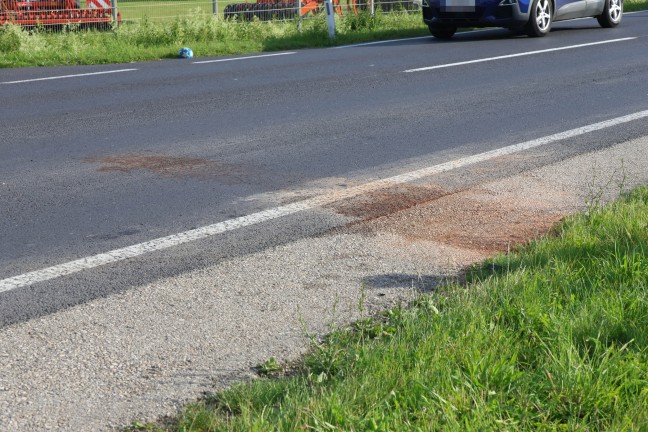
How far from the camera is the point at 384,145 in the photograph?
300 inches

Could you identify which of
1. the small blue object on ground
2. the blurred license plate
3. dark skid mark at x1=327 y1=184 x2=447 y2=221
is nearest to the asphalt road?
dark skid mark at x1=327 y1=184 x2=447 y2=221

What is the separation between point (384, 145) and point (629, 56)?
296 inches

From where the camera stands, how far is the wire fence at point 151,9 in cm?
1705

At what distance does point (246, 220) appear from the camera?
5.50m

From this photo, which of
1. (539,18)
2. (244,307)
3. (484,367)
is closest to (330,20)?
(539,18)

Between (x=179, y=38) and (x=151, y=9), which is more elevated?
(x=151, y=9)

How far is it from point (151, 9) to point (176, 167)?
12.9 metres

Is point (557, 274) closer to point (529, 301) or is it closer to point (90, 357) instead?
point (529, 301)

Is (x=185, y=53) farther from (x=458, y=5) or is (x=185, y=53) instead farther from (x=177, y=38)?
(x=458, y=5)

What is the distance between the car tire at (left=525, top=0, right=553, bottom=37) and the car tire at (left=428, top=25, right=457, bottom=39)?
1455 millimetres

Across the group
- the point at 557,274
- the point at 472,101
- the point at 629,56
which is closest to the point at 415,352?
the point at 557,274

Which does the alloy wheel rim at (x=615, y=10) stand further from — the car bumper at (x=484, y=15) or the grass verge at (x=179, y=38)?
the grass verge at (x=179, y=38)

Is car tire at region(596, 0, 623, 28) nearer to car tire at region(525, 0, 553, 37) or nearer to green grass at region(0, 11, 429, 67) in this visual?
car tire at region(525, 0, 553, 37)

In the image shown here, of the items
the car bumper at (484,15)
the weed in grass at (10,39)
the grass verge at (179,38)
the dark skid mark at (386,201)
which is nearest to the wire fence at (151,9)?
the grass verge at (179,38)
